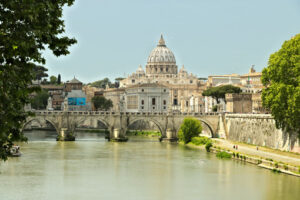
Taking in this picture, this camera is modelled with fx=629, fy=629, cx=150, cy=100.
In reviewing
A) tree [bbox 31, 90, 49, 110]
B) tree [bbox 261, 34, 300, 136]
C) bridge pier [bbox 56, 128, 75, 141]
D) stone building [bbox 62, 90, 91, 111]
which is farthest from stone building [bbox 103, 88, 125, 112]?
tree [bbox 261, 34, 300, 136]

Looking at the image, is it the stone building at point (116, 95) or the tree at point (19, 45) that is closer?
the tree at point (19, 45)

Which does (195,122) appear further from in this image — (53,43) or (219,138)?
(53,43)

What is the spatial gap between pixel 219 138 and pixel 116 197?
37.1 meters

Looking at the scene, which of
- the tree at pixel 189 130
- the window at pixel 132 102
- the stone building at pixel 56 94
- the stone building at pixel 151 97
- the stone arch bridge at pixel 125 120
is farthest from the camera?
the window at pixel 132 102

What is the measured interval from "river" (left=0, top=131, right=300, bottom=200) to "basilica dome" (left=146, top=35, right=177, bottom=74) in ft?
362

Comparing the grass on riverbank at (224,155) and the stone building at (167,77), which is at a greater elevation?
the stone building at (167,77)

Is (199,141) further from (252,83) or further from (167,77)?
(167,77)

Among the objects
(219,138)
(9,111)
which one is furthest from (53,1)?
(219,138)

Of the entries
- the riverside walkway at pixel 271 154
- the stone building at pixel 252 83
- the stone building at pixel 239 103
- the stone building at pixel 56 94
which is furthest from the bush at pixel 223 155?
the stone building at pixel 56 94

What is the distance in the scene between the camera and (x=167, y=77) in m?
157

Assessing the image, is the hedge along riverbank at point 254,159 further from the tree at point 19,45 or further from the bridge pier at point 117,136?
the tree at point 19,45

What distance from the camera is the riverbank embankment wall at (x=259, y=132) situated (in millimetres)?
44812

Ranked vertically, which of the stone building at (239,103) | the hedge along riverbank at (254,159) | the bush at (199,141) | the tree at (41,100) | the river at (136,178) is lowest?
the river at (136,178)

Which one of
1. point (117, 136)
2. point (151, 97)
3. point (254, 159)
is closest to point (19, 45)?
point (254, 159)
